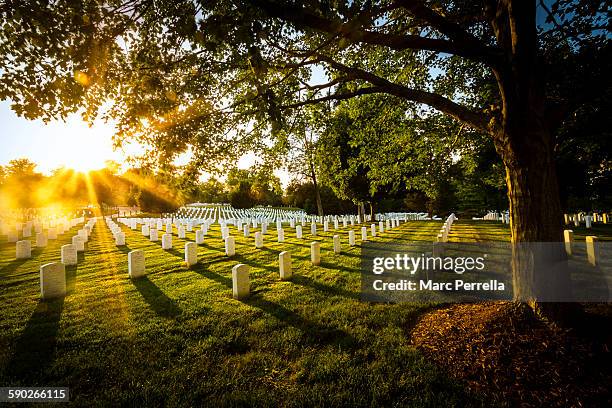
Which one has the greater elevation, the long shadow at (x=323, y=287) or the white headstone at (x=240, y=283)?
the white headstone at (x=240, y=283)

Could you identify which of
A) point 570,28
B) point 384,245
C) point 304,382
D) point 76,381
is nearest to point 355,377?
point 304,382

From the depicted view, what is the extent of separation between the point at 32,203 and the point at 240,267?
47.5m

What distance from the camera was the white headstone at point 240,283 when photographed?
6016 mm

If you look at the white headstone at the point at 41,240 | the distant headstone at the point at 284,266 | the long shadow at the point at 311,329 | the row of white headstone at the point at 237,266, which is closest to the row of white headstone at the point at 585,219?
the row of white headstone at the point at 237,266

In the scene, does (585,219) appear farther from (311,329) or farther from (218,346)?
(218,346)

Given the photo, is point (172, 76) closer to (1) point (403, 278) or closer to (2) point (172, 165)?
(2) point (172, 165)

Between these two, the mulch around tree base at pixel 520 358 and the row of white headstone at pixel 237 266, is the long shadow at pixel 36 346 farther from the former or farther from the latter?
the mulch around tree base at pixel 520 358

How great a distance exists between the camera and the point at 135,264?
784 centimetres

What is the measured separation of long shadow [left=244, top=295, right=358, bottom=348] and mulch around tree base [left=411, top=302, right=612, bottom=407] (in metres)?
1.05

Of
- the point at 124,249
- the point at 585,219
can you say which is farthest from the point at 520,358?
the point at 585,219

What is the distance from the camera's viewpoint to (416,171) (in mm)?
7945

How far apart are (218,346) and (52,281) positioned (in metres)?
4.98

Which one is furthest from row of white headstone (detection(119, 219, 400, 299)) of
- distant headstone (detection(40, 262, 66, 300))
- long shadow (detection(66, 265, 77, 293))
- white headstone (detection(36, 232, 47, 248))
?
white headstone (detection(36, 232, 47, 248))

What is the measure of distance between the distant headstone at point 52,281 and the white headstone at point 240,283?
4054 millimetres
